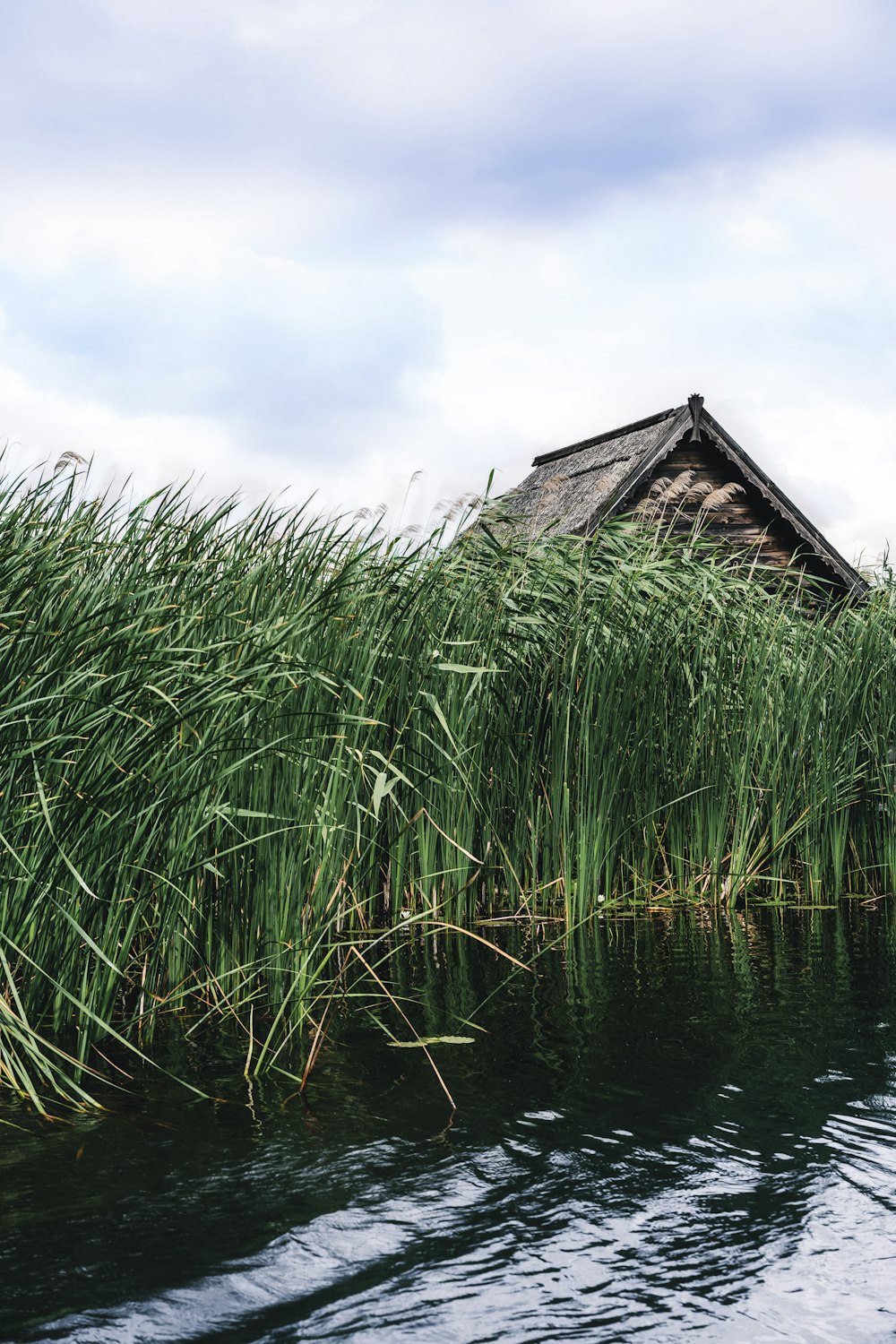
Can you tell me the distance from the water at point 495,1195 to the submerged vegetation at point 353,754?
0.32 metres

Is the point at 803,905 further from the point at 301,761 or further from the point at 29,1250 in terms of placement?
the point at 29,1250

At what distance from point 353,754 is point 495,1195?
1.41 meters

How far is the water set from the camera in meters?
2.17

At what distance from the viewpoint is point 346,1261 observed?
2342 mm

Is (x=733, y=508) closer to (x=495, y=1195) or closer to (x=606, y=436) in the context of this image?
(x=606, y=436)

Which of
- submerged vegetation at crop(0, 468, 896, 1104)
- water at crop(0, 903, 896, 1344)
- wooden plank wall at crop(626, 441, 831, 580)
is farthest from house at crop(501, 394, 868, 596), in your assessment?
water at crop(0, 903, 896, 1344)

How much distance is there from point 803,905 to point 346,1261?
479 cm

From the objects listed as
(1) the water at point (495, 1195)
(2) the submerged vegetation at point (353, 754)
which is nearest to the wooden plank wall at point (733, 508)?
(2) the submerged vegetation at point (353, 754)

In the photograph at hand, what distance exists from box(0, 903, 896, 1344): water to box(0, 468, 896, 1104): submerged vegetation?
0.32 meters

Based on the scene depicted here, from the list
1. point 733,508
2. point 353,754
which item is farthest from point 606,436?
point 353,754

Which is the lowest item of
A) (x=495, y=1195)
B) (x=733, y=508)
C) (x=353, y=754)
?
(x=495, y=1195)

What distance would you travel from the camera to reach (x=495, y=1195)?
2.65 m

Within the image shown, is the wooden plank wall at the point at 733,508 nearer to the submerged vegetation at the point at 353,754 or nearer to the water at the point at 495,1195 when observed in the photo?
the submerged vegetation at the point at 353,754

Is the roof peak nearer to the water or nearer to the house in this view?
the house
